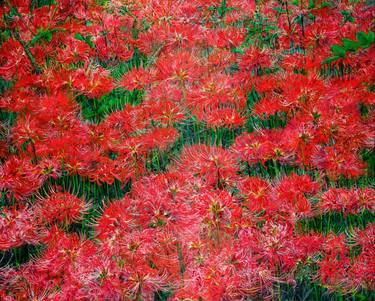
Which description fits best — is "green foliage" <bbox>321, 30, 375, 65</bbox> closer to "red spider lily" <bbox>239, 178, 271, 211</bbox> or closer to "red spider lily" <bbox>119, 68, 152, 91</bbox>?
"red spider lily" <bbox>239, 178, 271, 211</bbox>

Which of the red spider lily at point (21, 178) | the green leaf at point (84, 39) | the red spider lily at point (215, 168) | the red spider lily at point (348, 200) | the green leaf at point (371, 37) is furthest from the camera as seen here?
the green leaf at point (84, 39)

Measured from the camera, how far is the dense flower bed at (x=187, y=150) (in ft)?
4.68

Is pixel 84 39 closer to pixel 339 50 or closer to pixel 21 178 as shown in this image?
pixel 21 178

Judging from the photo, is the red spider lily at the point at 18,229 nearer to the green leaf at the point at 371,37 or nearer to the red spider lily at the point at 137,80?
the red spider lily at the point at 137,80

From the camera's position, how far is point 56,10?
2.06 m

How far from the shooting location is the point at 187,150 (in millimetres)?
1881

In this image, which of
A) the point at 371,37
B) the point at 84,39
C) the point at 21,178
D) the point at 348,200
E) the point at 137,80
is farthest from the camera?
the point at 84,39

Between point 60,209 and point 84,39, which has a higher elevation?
point 84,39

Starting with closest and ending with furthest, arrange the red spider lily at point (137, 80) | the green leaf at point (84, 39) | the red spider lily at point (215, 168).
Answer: the red spider lily at point (215, 168) → the red spider lily at point (137, 80) → the green leaf at point (84, 39)

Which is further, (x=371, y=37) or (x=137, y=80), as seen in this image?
(x=137, y=80)

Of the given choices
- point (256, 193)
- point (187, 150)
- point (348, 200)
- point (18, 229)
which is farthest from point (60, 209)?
point (348, 200)

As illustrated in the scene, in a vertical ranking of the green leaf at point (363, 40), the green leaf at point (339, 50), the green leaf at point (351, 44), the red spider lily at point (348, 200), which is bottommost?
the red spider lily at point (348, 200)

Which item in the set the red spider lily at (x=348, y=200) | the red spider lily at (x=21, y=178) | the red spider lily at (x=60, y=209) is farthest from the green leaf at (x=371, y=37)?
the red spider lily at (x=21, y=178)

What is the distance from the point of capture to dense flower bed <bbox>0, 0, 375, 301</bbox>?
1.43m
